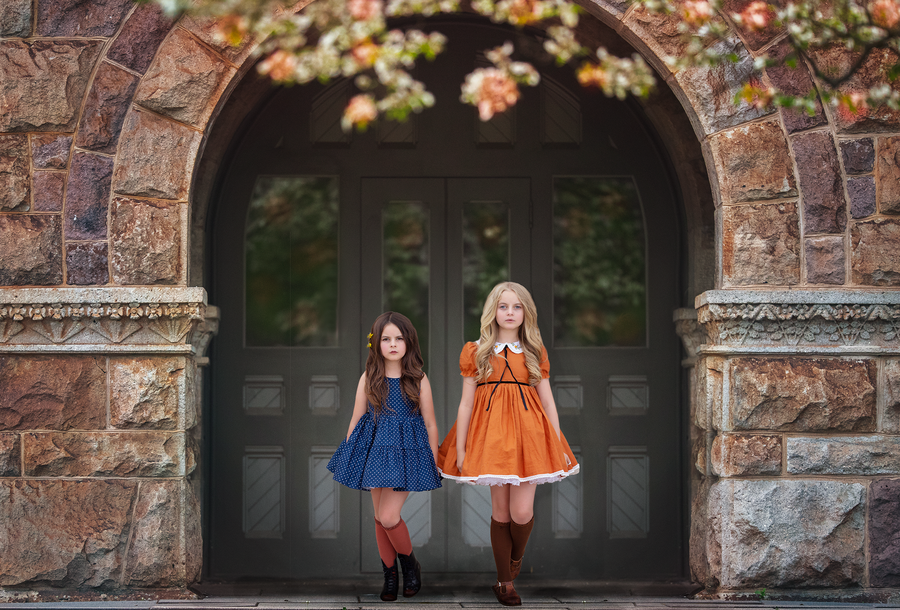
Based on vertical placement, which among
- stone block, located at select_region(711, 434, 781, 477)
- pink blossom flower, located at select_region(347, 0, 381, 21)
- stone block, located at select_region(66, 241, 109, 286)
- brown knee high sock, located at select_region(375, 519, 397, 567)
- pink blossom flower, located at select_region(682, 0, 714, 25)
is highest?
pink blossom flower, located at select_region(682, 0, 714, 25)

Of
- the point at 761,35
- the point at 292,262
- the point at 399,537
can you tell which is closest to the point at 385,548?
the point at 399,537

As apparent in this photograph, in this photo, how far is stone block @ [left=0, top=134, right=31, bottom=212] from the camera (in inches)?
155

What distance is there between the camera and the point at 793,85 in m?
3.98

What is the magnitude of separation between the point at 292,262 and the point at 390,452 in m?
1.73

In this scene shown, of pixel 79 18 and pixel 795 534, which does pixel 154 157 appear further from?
pixel 795 534

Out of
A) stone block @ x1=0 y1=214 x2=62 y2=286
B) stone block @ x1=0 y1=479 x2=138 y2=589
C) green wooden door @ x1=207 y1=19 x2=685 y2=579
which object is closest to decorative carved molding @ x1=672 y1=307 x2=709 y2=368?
green wooden door @ x1=207 y1=19 x2=685 y2=579

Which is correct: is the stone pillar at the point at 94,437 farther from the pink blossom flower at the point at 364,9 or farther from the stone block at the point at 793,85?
the stone block at the point at 793,85

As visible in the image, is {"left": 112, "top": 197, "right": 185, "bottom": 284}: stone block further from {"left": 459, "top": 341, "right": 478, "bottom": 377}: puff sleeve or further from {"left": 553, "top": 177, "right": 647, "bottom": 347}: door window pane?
{"left": 553, "top": 177, "right": 647, "bottom": 347}: door window pane

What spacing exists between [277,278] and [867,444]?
11.5 ft

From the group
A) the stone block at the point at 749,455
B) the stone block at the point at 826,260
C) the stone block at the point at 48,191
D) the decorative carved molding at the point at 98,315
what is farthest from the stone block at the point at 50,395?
the stone block at the point at 826,260

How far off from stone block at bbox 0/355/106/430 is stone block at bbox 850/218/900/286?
12.7 feet

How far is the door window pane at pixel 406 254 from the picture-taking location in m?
5.00

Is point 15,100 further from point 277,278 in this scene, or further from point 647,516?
point 647,516

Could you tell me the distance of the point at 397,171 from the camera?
500 cm
